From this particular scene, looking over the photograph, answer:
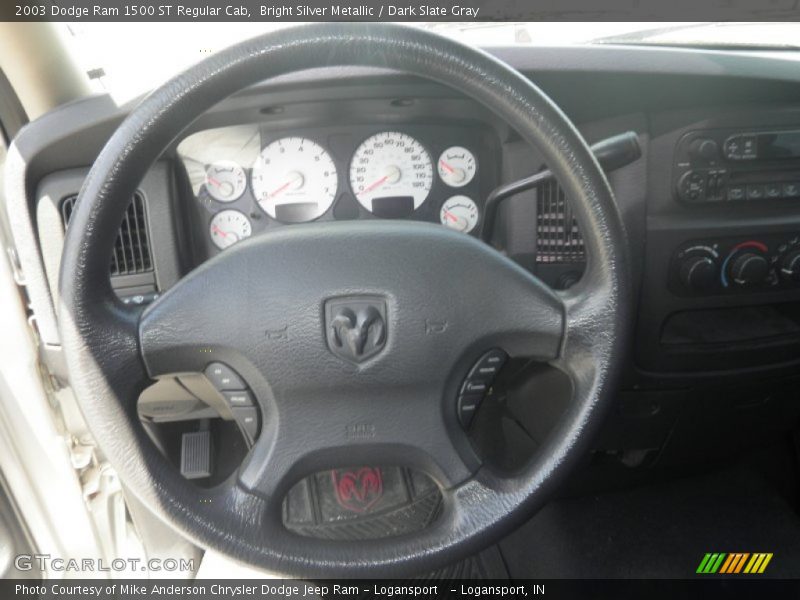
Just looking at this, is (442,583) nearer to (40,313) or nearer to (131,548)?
(131,548)

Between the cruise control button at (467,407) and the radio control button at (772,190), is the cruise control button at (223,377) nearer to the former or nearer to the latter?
the cruise control button at (467,407)

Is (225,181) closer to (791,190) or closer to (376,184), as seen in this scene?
(376,184)

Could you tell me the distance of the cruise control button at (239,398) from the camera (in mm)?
882

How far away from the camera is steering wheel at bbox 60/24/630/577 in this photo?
2.61 feet

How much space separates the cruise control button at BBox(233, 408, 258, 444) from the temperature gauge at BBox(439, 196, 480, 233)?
0.59 meters

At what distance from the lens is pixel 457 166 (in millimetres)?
1275

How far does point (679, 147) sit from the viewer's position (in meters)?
1.24

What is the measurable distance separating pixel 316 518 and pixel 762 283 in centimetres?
104

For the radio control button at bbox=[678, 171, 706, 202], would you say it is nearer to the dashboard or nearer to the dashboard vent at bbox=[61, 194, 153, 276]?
the dashboard

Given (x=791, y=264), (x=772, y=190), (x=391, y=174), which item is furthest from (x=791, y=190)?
(x=391, y=174)

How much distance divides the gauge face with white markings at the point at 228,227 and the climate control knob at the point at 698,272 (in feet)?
2.87

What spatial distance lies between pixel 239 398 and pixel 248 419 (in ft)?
0.13
